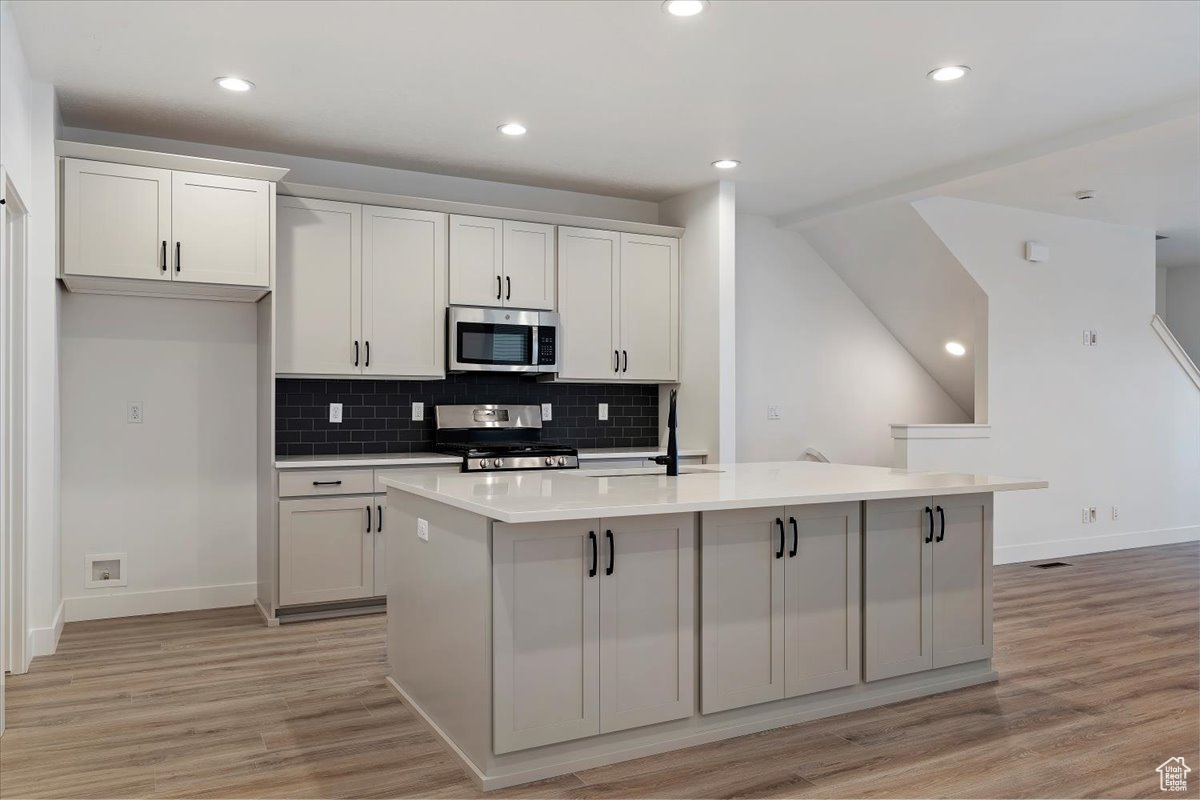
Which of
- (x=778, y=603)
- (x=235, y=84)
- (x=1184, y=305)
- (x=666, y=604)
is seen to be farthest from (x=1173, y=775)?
(x=1184, y=305)

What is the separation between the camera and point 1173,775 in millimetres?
2715

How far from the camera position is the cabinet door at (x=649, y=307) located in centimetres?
579

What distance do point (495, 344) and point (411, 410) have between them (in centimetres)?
70

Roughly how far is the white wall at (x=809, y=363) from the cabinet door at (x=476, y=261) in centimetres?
196

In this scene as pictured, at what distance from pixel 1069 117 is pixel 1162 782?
3143mm

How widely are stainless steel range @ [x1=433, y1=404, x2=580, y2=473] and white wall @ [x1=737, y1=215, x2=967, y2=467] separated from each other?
5.35 ft

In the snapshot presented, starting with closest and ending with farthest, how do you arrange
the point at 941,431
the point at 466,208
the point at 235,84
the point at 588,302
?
the point at 235,84 → the point at 466,208 → the point at 588,302 → the point at 941,431

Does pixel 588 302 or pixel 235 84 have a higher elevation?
pixel 235 84

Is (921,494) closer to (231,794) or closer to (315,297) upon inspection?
(231,794)

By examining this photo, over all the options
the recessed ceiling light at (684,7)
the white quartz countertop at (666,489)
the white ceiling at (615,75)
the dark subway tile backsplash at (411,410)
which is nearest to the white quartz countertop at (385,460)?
the dark subway tile backsplash at (411,410)

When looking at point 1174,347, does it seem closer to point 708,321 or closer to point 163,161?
point 708,321

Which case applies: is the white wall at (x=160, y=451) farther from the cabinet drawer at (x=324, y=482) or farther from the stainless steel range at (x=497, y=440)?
the stainless steel range at (x=497, y=440)

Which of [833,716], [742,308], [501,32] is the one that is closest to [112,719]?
[833,716]

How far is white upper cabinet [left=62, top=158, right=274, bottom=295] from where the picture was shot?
13.7 feet
